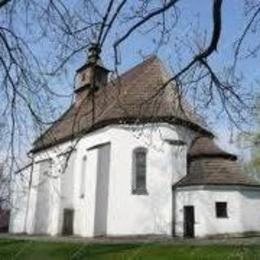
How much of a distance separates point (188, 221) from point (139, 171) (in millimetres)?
3722

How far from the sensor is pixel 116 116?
28375mm

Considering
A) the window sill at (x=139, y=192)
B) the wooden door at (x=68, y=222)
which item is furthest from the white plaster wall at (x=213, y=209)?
the wooden door at (x=68, y=222)

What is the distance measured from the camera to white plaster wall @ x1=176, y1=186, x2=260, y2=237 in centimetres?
2603

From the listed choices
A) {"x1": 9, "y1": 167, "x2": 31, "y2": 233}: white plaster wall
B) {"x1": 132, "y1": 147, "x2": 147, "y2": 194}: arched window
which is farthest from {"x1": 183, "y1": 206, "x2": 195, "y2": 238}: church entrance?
{"x1": 9, "y1": 167, "x2": 31, "y2": 233}: white plaster wall

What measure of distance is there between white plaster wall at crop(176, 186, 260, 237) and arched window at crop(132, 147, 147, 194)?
194 cm

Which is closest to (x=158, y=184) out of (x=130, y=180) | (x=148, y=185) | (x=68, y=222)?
(x=148, y=185)

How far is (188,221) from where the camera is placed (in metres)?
26.8

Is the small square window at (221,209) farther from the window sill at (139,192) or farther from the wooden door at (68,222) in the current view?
the wooden door at (68,222)

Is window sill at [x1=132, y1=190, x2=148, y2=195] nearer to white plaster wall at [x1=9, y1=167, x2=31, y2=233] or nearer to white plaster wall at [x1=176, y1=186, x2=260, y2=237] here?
white plaster wall at [x1=176, y1=186, x2=260, y2=237]

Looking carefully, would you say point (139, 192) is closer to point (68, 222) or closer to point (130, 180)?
point (130, 180)

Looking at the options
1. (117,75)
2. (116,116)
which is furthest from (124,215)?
(117,75)

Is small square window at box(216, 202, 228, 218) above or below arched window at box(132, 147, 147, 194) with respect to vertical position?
below

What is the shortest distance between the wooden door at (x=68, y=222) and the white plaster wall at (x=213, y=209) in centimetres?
727

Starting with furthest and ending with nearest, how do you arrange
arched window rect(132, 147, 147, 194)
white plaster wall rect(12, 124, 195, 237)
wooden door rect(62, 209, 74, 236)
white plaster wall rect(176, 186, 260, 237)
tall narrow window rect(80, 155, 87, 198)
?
wooden door rect(62, 209, 74, 236), tall narrow window rect(80, 155, 87, 198), arched window rect(132, 147, 147, 194), white plaster wall rect(12, 124, 195, 237), white plaster wall rect(176, 186, 260, 237)
